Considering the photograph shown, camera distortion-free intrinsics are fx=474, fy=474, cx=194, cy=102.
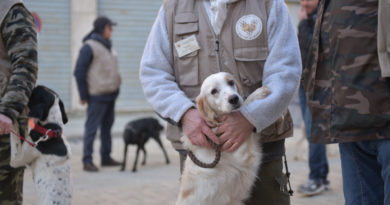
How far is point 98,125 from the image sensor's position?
8.00 metres

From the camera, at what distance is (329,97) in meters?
2.80

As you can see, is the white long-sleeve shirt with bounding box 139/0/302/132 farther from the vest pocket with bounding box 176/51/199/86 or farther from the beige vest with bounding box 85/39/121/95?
the beige vest with bounding box 85/39/121/95

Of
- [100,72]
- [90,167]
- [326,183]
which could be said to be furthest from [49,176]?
[100,72]

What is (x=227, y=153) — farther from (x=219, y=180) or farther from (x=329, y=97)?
(x=329, y=97)

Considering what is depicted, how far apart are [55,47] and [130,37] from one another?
230cm

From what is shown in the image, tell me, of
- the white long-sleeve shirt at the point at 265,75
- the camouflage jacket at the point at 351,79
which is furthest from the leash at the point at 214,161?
the camouflage jacket at the point at 351,79

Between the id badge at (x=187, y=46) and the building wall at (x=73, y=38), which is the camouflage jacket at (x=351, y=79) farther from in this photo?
the building wall at (x=73, y=38)

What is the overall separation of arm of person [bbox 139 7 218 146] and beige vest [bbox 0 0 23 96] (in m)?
0.99

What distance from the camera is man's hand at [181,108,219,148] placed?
2.51 m

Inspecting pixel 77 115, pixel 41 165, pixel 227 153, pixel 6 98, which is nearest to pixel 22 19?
pixel 6 98

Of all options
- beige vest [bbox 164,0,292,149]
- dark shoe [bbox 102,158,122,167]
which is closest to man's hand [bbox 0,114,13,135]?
beige vest [bbox 164,0,292,149]

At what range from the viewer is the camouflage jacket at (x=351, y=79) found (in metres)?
2.53

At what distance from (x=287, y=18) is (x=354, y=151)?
0.89 metres

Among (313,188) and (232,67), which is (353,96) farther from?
(313,188)
